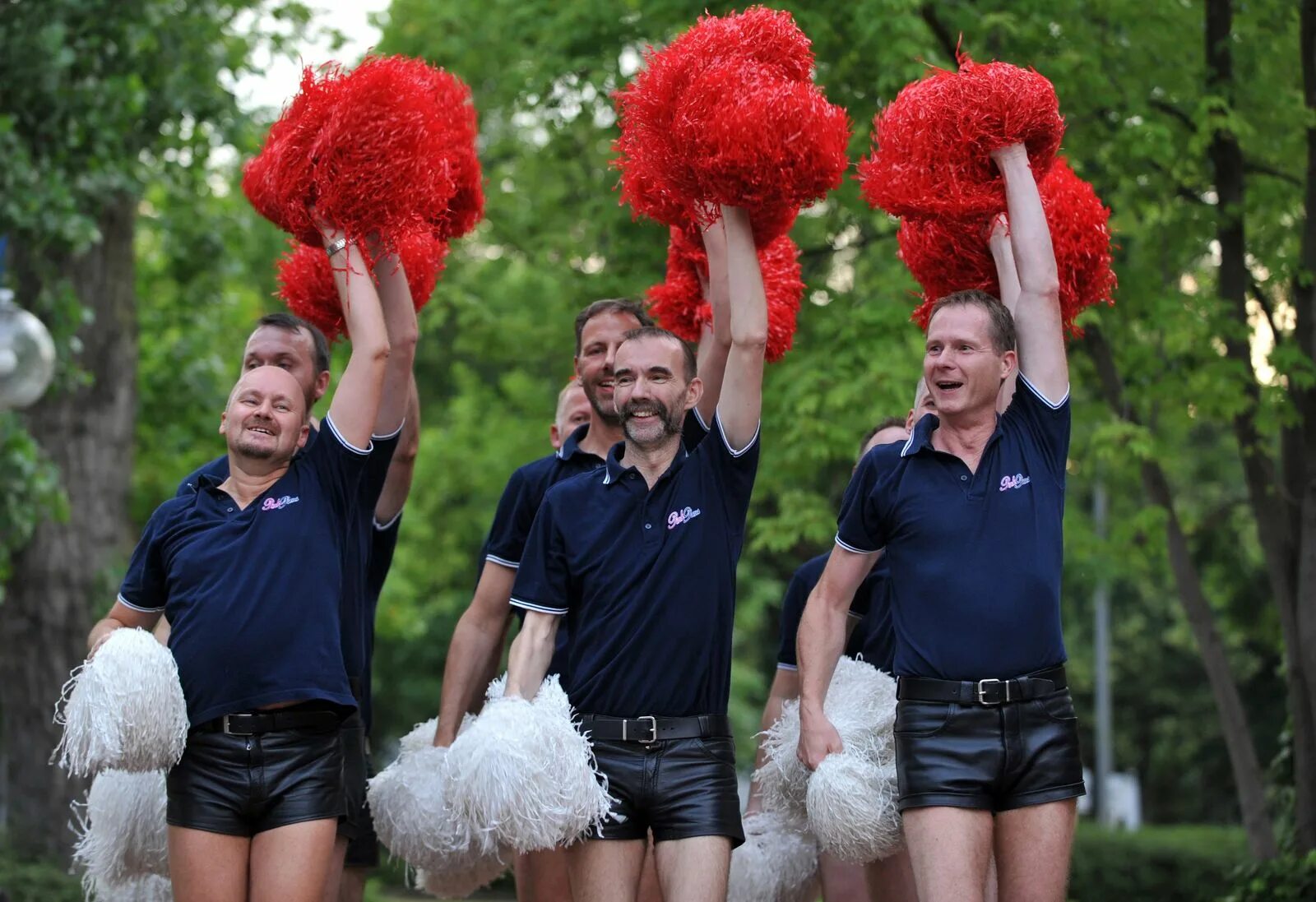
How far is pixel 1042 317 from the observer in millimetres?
4551

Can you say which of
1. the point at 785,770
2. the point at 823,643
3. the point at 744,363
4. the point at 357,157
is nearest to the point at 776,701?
the point at 785,770

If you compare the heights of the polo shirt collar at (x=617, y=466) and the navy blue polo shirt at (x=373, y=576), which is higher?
the polo shirt collar at (x=617, y=466)

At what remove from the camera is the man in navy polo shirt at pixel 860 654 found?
5227 millimetres

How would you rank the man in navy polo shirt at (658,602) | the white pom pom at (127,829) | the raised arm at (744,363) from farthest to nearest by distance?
the white pom pom at (127,829) < the raised arm at (744,363) < the man in navy polo shirt at (658,602)

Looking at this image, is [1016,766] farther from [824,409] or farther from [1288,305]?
[1288,305]

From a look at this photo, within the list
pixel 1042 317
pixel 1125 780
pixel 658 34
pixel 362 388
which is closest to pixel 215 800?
pixel 362 388

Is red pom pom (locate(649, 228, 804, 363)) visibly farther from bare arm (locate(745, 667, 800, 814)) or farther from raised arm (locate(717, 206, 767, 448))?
bare arm (locate(745, 667, 800, 814))

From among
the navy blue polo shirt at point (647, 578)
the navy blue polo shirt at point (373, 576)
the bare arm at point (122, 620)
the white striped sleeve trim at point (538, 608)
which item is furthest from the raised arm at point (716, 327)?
the bare arm at point (122, 620)

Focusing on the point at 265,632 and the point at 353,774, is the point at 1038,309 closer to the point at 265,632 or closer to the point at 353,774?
the point at 265,632

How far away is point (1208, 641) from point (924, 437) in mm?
6498

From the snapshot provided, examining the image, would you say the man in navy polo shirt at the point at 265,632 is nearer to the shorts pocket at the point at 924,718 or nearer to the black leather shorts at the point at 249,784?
the black leather shorts at the point at 249,784

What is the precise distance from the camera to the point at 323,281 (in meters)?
5.92

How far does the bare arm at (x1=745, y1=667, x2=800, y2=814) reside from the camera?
5422 mm

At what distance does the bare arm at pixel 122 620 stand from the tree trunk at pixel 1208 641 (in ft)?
21.3
